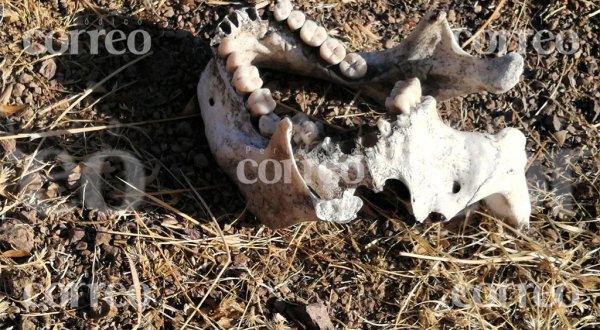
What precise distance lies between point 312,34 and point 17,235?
3.50 ft

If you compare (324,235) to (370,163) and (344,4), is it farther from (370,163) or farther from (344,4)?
(344,4)

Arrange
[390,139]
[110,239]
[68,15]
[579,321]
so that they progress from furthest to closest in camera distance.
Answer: [68,15] < [579,321] < [110,239] < [390,139]

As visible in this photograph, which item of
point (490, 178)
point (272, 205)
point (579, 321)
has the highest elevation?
point (490, 178)

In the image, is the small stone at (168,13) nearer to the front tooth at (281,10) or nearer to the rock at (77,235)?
the front tooth at (281,10)

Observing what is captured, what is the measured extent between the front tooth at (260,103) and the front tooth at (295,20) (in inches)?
10.5

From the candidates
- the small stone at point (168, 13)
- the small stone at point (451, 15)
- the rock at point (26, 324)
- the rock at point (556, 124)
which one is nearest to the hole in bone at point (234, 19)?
the small stone at point (168, 13)

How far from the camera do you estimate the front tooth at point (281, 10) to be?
2.71 m

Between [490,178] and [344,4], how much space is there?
2.99 feet

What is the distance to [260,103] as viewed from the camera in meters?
2.58

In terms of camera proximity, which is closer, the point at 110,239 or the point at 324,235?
the point at 110,239

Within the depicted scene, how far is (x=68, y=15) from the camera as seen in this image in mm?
2902

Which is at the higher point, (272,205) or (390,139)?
(390,139)

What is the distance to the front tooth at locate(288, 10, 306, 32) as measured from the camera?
2723 millimetres

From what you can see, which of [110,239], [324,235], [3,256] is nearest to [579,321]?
[324,235]
